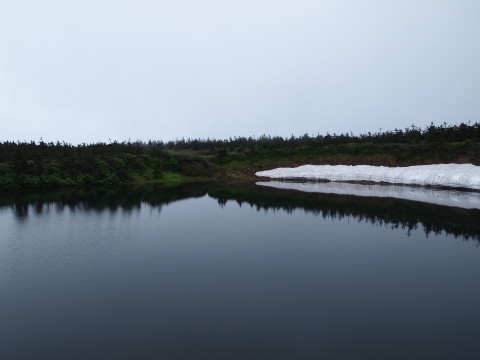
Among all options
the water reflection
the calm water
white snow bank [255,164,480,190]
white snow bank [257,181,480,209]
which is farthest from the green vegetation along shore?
the calm water

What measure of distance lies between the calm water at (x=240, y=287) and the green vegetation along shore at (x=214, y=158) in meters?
22.7

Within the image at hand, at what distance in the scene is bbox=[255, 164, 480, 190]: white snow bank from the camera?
1451 inches

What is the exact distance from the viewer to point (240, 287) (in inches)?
471

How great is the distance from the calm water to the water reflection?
0.34 m

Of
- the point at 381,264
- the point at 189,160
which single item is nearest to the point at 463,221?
the point at 381,264

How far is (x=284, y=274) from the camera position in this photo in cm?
1335

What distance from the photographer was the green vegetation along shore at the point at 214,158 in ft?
143

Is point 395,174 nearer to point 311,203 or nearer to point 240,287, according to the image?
point 311,203

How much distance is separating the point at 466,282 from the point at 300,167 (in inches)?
1714

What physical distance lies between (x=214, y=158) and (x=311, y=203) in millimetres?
34769

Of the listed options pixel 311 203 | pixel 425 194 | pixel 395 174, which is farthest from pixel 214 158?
pixel 425 194

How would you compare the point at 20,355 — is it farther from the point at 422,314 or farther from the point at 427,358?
the point at 422,314

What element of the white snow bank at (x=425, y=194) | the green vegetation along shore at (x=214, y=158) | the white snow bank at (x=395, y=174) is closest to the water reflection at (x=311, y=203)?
the white snow bank at (x=425, y=194)

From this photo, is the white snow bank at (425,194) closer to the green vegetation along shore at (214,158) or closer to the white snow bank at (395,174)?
the white snow bank at (395,174)
